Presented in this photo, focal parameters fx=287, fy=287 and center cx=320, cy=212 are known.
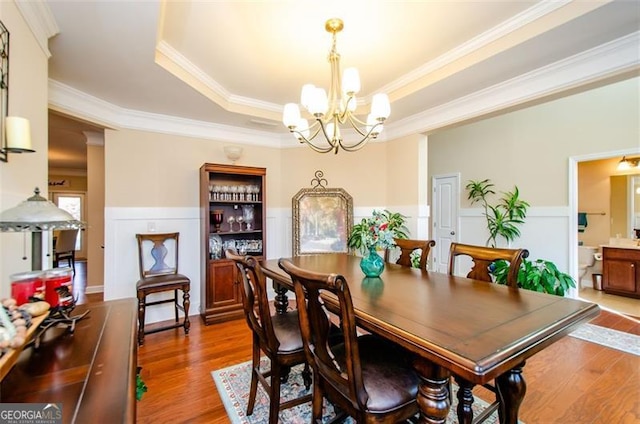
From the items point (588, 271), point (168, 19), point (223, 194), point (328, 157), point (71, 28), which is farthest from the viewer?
point (588, 271)

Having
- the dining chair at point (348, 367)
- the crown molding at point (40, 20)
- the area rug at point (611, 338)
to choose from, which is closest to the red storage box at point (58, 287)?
the dining chair at point (348, 367)

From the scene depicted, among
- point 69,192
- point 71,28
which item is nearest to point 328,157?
point 71,28

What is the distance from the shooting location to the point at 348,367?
1144 mm

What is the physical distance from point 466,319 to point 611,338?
3171 mm

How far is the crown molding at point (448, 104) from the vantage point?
7.09ft

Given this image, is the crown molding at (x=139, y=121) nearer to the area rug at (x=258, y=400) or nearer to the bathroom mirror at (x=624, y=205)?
the area rug at (x=258, y=400)

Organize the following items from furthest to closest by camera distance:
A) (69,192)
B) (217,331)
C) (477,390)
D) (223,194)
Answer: (69,192)
(223,194)
(217,331)
(477,390)

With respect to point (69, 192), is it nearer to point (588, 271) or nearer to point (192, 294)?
point (192, 294)

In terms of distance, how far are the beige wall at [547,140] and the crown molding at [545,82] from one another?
2151 millimetres

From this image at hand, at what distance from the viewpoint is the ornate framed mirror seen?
4176mm

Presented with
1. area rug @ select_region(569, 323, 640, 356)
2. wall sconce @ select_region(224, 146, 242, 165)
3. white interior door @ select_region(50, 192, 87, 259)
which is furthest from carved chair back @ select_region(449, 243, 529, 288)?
white interior door @ select_region(50, 192, 87, 259)

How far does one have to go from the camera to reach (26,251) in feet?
5.40

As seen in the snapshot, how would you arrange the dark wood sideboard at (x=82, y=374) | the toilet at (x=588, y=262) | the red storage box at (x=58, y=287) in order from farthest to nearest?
the toilet at (x=588, y=262), the red storage box at (x=58, y=287), the dark wood sideboard at (x=82, y=374)

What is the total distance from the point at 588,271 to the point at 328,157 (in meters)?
5.17
